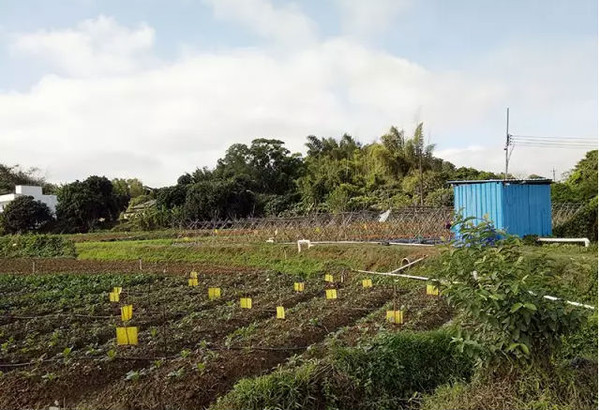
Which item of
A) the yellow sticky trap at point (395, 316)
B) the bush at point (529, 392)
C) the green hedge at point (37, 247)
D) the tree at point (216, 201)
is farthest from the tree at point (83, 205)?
the bush at point (529, 392)

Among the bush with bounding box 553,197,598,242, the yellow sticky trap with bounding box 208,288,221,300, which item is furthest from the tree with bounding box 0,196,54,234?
the bush with bounding box 553,197,598,242

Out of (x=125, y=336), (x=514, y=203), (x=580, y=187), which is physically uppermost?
(x=580, y=187)

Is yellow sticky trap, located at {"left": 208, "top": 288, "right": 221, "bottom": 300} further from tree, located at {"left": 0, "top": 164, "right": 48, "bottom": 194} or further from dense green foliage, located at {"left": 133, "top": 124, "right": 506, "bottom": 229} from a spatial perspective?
tree, located at {"left": 0, "top": 164, "right": 48, "bottom": 194}

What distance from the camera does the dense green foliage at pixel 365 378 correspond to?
440 centimetres

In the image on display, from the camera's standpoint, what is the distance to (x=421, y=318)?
7699 millimetres

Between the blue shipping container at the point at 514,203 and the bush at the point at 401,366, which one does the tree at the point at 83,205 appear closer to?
the blue shipping container at the point at 514,203

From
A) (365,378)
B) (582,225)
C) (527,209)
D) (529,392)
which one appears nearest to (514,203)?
(527,209)

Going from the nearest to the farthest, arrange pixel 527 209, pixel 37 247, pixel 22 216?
pixel 527 209
pixel 37 247
pixel 22 216

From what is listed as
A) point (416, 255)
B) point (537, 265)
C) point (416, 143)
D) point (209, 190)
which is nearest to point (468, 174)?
point (416, 143)

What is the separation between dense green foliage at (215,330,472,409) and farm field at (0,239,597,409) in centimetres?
5

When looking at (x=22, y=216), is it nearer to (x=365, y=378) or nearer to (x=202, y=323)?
(x=202, y=323)

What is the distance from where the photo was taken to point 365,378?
4.90 meters

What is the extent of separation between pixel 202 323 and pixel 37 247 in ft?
65.1

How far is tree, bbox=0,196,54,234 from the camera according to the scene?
105 ft
